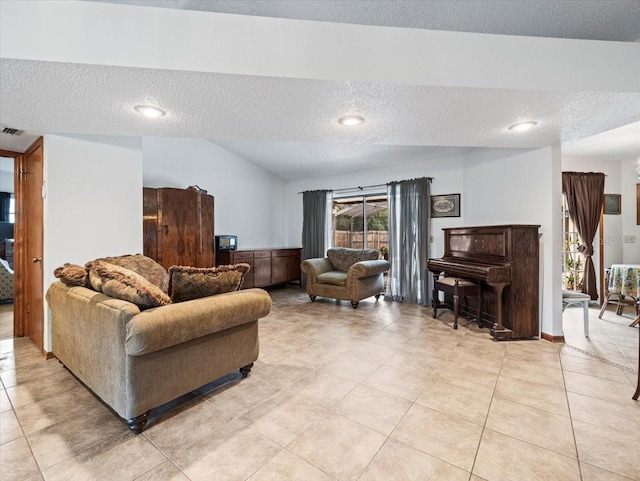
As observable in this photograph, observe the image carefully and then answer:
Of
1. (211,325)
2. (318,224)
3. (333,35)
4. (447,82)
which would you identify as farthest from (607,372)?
(318,224)

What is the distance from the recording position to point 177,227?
4.21 meters

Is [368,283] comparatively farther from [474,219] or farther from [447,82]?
[447,82]

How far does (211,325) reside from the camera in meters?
1.80

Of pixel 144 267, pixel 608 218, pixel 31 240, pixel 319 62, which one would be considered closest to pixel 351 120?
pixel 319 62

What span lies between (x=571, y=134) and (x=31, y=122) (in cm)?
461

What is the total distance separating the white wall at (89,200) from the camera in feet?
8.30

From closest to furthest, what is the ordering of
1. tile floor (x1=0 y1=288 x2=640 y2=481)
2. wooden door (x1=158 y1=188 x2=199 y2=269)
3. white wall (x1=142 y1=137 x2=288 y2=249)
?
tile floor (x1=0 y1=288 x2=640 y2=481), wooden door (x1=158 y1=188 x2=199 y2=269), white wall (x1=142 y1=137 x2=288 y2=249)

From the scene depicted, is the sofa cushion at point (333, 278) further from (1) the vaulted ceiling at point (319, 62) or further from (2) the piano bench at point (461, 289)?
(1) the vaulted ceiling at point (319, 62)

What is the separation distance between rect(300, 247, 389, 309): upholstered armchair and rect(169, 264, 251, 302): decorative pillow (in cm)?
259

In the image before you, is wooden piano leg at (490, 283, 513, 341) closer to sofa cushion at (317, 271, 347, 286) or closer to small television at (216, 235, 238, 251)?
sofa cushion at (317, 271, 347, 286)

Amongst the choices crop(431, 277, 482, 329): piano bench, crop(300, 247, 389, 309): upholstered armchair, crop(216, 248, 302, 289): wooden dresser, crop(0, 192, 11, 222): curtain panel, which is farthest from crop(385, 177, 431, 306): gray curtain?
crop(0, 192, 11, 222): curtain panel

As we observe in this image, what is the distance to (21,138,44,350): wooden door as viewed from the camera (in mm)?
2650

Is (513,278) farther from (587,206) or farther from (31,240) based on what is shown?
Answer: (31,240)

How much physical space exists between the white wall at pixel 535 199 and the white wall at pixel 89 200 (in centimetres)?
422
